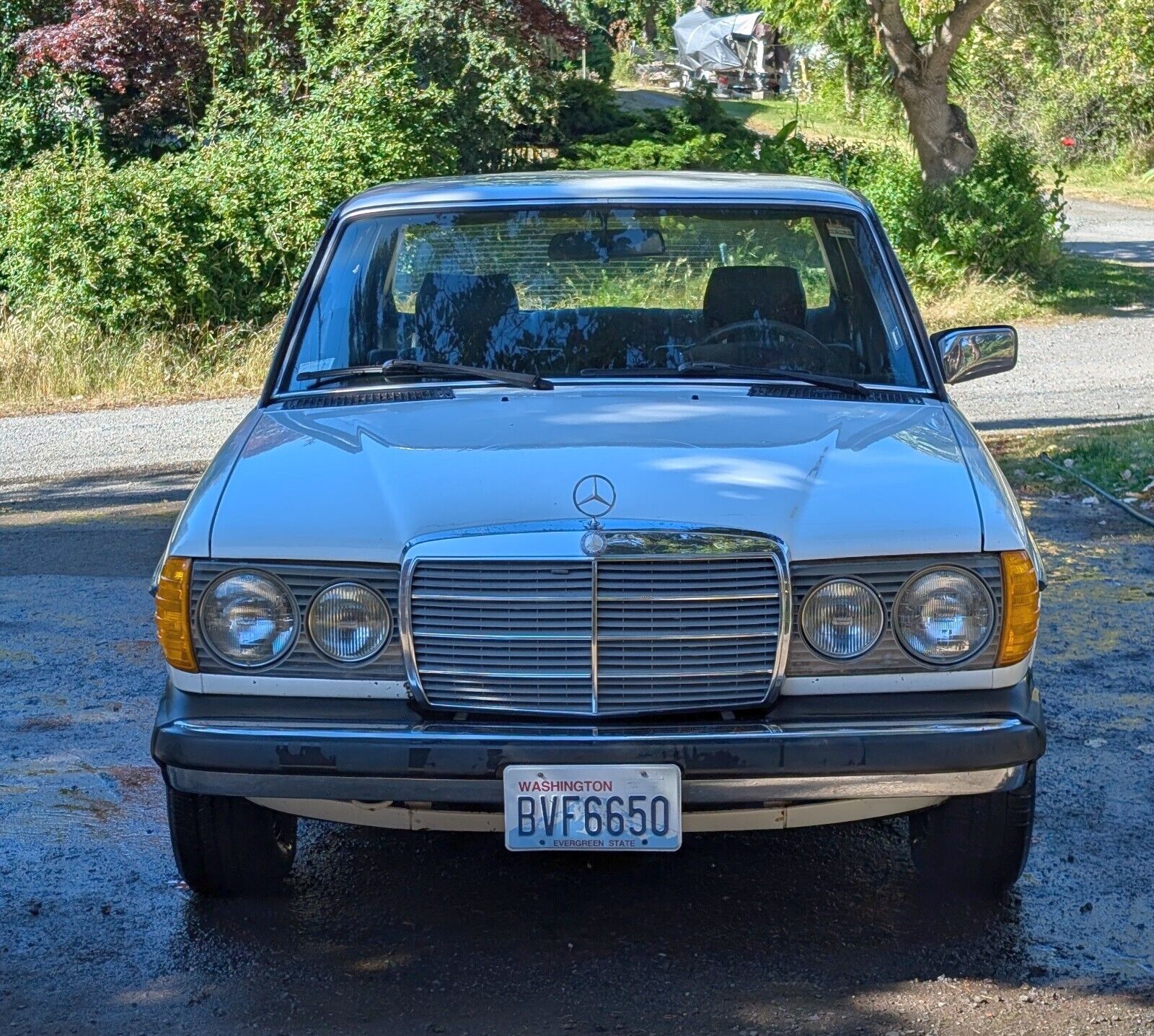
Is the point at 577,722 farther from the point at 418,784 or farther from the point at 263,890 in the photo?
the point at 263,890

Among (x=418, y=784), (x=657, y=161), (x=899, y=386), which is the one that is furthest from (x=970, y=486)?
(x=657, y=161)

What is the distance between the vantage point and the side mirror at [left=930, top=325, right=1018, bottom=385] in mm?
4840

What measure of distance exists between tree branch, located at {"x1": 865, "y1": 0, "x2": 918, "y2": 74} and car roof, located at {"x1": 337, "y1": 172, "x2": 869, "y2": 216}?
41.9 ft

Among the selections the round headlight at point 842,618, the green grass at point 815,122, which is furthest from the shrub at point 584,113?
the round headlight at point 842,618

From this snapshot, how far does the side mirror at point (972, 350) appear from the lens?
15.9ft

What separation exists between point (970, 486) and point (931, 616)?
14.2 inches

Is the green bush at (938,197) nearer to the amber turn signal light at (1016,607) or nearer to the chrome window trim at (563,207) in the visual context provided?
the chrome window trim at (563,207)

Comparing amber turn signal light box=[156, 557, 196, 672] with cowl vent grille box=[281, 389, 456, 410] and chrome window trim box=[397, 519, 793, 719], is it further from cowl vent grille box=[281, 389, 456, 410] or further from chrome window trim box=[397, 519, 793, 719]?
cowl vent grille box=[281, 389, 456, 410]

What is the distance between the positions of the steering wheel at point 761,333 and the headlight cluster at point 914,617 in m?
1.32

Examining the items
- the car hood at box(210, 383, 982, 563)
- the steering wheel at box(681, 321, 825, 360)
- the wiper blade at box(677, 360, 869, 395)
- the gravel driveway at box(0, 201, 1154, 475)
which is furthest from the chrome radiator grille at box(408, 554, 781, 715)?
the gravel driveway at box(0, 201, 1154, 475)

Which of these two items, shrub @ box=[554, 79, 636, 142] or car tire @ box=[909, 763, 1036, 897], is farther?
shrub @ box=[554, 79, 636, 142]

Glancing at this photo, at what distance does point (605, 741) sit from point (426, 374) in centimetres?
151

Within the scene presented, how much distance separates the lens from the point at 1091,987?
357cm

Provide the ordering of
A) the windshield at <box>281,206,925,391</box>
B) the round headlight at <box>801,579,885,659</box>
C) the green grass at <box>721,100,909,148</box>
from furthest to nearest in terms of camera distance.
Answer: the green grass at <box>721,100,909,148</box> < the windshield at <box>281,206,925,391</box> < the round headlight at <box>801,579,885,659</box>
